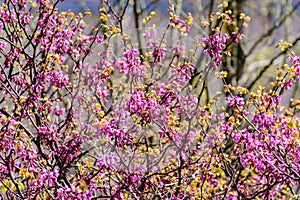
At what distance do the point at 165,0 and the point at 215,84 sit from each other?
2.18m

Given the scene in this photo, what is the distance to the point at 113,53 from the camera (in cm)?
353

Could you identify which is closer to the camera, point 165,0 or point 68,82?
point 68,82

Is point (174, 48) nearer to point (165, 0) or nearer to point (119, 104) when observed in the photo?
point (119, 104)

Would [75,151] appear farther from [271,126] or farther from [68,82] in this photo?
[271,126]

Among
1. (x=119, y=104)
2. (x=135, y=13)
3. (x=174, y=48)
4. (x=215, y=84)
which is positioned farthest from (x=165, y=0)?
(x=119, y=104)

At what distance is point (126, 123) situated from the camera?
10.5 feet

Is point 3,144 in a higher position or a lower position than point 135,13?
lower

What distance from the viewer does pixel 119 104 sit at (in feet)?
10.7

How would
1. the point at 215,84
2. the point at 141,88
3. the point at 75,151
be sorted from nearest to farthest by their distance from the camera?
the point at 141,88
the point at 75,151
the point at 215,84

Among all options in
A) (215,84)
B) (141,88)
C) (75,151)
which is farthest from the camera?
(215,84)

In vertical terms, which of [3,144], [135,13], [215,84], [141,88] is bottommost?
[3,144]

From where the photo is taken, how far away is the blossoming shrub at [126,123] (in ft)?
10.5

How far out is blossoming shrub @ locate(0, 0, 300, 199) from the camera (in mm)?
3201

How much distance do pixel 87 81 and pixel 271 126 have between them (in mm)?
1270
